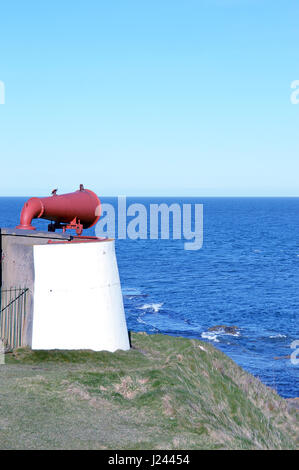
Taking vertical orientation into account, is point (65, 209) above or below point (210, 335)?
above

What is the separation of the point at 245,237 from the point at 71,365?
10155 cm

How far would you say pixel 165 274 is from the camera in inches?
2783

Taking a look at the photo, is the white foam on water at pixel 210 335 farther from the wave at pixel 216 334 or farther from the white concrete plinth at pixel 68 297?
the white concrete plinth at pixel 68 297

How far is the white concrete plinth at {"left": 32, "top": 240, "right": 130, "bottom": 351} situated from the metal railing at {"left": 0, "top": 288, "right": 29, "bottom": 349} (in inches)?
25.6

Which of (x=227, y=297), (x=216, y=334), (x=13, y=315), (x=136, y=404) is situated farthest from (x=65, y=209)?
(x=227, y=297)

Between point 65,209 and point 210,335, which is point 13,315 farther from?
point 210,335

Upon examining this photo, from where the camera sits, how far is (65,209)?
70.0ft

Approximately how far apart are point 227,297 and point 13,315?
38.4 meters

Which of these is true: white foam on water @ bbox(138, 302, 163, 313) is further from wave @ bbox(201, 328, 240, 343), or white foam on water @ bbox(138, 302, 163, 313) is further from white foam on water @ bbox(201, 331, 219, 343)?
white foam on water @ bbox(201, 331, 219, 343)

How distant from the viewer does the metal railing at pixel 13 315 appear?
1939 centimetres

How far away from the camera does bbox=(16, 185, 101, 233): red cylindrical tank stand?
2044 centimetres
